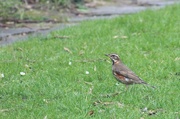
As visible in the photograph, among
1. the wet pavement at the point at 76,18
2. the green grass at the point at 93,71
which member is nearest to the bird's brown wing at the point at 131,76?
the green grass at the point at 93,71

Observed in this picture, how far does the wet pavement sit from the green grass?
1.80 feet

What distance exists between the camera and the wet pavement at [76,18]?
1048cm

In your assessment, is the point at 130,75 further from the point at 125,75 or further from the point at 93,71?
the point at 93,71

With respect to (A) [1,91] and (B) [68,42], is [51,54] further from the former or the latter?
(A) [1,91]

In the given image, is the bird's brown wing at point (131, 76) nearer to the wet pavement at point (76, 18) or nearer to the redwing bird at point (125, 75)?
the redwing bird at point (125, 75)

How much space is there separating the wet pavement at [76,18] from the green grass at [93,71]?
548 millimetres

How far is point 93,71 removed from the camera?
25.9 ft

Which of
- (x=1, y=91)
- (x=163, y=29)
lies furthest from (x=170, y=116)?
(x=163, y=29)

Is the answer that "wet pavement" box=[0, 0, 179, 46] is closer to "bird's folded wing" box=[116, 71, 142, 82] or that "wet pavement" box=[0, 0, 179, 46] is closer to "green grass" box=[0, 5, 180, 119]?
"green grass" box=[0, 5, 180, 119]

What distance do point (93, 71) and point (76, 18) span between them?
5030 millimetres

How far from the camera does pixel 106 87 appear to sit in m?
7.14

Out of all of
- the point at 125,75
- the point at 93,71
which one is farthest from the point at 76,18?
the point at 125,75

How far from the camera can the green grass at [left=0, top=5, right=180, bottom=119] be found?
637 centimetres

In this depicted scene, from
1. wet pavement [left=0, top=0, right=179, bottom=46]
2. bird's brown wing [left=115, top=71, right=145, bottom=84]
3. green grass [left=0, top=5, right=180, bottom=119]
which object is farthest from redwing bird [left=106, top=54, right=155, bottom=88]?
wet pavement [left=0, top=0, right=179, bottom=46]
